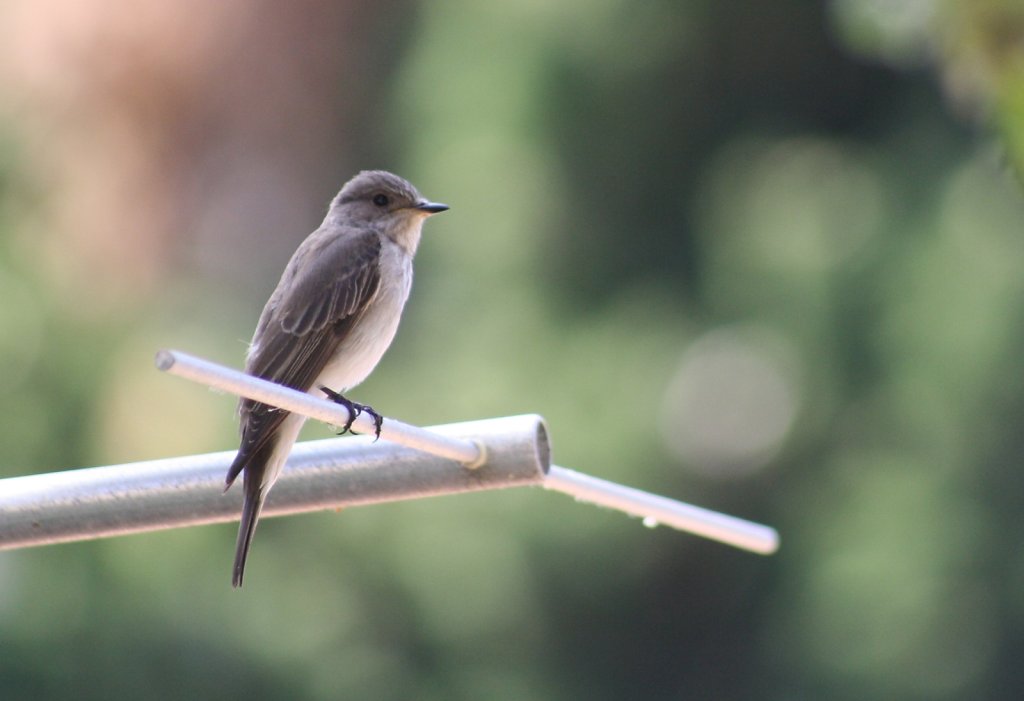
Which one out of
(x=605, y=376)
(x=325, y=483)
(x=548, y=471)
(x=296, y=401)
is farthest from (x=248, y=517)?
(x=605, y=376)

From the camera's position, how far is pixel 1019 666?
25.2 ft

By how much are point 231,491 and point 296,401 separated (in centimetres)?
76

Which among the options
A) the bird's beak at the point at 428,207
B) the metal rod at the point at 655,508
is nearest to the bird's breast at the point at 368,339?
the bird's beak at the point at 428,207

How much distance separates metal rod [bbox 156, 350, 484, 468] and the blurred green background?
4.76m

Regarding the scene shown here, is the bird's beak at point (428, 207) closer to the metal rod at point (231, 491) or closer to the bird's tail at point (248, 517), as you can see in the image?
the bird's tail at point (248, 517)

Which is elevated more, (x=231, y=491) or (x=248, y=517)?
(x=231, y=491)

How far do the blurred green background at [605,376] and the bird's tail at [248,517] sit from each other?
3.91m

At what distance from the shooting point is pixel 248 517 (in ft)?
10.5

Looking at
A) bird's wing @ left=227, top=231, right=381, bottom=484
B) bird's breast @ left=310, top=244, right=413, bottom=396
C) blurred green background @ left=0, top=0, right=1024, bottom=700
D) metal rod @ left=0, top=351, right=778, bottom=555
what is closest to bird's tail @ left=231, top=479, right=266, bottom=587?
metal rod @ left=0, top=351, right=778, bottom=555

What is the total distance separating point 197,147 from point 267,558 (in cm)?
496

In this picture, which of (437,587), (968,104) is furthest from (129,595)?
(968,104)

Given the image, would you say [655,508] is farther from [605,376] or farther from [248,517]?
[605,376]

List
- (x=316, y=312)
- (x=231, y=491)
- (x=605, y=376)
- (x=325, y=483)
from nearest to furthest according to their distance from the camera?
(x=325, y=483), (x=231, y=491), (x=316, y=312), (x=605, y=376)

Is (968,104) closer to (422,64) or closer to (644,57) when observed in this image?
(644,57)
